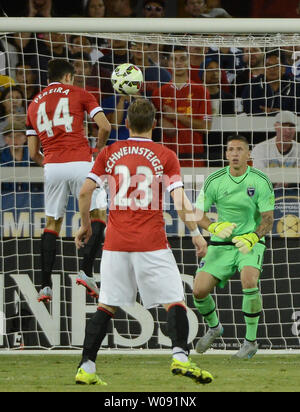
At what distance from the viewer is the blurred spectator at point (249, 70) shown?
1060cm

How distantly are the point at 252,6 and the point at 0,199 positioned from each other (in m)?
5.33

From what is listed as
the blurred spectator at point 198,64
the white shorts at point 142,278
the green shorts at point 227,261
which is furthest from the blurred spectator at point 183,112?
the white shorts at point 142,278

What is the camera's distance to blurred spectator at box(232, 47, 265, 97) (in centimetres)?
1060

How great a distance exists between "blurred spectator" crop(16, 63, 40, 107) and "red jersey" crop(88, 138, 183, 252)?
13.5ft

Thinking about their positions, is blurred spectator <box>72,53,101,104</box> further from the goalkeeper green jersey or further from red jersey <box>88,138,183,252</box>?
red jersey <box>88,138,183,252</box>

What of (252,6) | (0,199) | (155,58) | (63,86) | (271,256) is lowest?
(271,256)

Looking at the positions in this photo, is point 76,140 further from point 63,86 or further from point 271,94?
point 271,94

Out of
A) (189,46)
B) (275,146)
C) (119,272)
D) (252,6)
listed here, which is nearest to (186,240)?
(275,146)

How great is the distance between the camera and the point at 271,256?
945cm

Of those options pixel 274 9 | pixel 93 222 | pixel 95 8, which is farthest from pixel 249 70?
pixel 93 222

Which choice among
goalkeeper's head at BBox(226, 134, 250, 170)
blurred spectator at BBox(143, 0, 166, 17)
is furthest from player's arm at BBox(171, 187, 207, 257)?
blurred spectator at BBox(143, 0, 166, 17)

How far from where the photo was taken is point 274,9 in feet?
44.0

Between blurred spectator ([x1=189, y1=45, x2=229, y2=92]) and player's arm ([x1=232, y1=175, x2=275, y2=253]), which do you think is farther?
blurred spectator ([x1=189, y1=45, x2=229, y2=92])

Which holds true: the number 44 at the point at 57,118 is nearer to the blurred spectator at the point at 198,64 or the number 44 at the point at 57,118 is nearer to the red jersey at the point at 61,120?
the red jersey at the point at 61,120
